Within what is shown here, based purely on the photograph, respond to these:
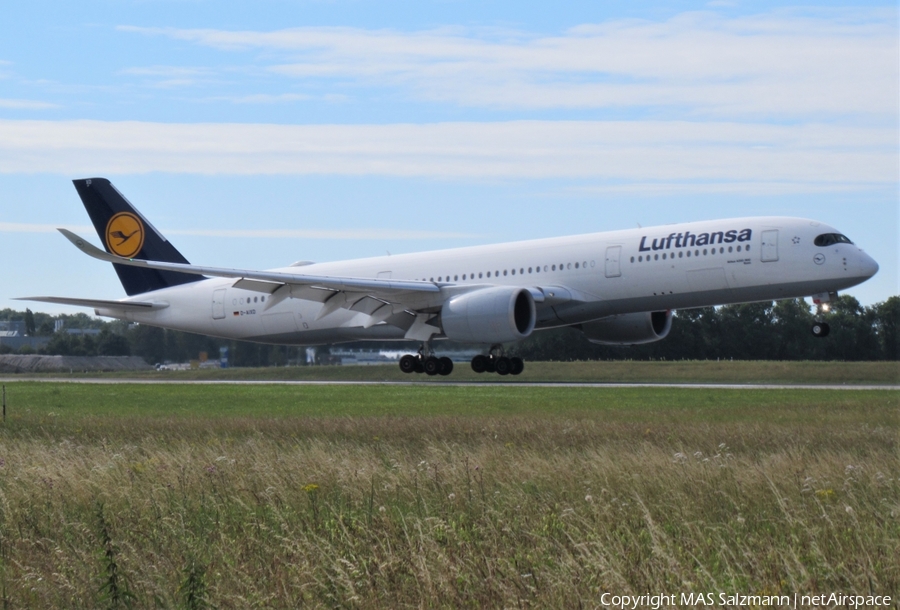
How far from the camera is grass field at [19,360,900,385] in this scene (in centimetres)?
3594

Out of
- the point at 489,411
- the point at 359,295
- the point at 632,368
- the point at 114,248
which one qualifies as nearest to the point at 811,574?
the point at 489,411

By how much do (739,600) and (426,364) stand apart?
1206 inches

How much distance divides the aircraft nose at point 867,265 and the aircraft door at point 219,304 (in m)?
23.0

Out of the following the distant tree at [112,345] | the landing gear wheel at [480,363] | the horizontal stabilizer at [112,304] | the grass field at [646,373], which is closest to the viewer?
the grass field at [646,373]

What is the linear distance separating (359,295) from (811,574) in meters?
29.4

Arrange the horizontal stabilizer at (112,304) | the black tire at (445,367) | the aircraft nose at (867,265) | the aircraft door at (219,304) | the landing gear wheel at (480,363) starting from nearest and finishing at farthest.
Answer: the aircraft nose at (867,265) → the landing gear wheel at (480,363) → the black tire at (445,367) → the horizontal stabilizer at (112,304) → the aircraft door at (219,304)

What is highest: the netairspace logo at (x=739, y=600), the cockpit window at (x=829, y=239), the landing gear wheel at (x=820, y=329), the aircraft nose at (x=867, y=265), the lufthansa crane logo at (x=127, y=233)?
the lufthansa crane logo at (x=127, y=233)

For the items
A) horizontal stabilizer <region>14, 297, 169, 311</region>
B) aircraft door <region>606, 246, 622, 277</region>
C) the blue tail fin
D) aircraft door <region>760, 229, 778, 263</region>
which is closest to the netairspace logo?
aircraft door <region>760, 229, 778, 263</region>

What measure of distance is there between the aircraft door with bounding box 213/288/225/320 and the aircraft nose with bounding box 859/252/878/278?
22960 millimetres

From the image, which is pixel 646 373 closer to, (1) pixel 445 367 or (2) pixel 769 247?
(1) pixel 445 367

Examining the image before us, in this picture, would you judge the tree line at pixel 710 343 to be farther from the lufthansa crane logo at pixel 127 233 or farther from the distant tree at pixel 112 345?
the lufthansa crane logo at pixel 127 233

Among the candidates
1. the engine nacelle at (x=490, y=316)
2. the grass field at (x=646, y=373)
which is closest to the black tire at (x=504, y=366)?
the grass field at (x=646, y=373)

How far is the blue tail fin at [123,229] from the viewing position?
41.9 meters

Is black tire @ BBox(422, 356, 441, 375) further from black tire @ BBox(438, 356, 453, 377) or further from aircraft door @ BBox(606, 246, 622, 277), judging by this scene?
aircraft door @ BBox(606, 246, 622, 277)
